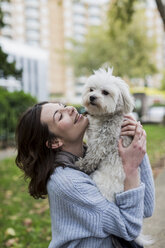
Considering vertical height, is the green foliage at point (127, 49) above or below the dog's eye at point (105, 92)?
above

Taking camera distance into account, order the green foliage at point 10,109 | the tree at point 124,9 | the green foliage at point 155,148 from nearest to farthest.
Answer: the tree at point 124,9 → the green foliage at point 155,148 → the green foliage at point 10,109

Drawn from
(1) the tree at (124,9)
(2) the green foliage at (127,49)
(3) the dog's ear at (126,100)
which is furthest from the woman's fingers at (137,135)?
(2) the green foliage at (127,49)

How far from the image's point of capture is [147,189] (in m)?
1.94

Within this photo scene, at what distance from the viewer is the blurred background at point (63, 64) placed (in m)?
5.25

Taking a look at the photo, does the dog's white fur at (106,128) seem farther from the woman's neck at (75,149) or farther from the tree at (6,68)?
the tree at (6,68)

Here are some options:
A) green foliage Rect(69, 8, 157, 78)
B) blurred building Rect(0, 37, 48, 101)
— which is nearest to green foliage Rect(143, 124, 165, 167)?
green foliage Rect(69, 8, 157, 78)

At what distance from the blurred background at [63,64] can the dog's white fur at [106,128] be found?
1.33 ft

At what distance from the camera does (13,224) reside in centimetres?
466

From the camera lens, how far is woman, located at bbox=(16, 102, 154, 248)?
5.53ft

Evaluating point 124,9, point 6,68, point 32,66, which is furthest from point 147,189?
point 32,66

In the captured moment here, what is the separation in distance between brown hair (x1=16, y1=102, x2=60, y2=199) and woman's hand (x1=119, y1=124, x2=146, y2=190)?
493 millimetres

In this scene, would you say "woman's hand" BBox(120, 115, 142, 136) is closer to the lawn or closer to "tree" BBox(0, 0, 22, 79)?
the lawn

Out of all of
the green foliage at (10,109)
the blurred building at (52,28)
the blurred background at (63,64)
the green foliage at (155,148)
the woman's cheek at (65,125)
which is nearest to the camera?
the woman's cheek at (65,125)

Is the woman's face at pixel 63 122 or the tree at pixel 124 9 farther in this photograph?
the tree at pixel 124 9
